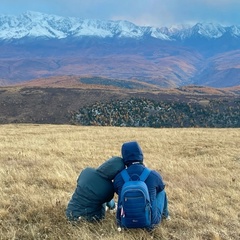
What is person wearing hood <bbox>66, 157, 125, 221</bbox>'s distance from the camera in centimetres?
726

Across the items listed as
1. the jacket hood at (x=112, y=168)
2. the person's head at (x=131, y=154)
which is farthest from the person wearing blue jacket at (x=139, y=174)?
the jacket hood at (x=112, y=168)

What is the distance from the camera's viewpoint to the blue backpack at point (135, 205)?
6.46 meters

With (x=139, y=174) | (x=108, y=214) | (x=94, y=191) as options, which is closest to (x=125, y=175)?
(x=139, y=174)

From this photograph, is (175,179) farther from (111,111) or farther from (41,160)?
(111,111)

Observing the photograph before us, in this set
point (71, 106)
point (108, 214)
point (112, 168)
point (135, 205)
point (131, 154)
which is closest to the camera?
point (135, 205)

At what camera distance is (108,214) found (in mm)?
8016

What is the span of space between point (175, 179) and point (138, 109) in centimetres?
→ 5517

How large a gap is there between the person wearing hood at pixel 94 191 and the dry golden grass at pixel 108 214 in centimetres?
26

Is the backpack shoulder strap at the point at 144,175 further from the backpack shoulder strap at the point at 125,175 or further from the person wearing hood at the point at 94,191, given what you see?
the person wearing hood at the point at 94,191

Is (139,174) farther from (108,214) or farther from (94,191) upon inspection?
(108,214)

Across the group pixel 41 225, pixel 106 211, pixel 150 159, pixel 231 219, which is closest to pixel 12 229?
pixel 41 225

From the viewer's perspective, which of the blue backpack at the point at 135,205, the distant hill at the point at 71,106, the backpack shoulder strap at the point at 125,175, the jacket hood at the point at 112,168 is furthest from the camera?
the distant hill at the point at 71,106

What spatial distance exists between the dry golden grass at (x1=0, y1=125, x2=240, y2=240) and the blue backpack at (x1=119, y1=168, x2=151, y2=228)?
276 mm

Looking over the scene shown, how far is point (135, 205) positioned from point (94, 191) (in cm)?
113
